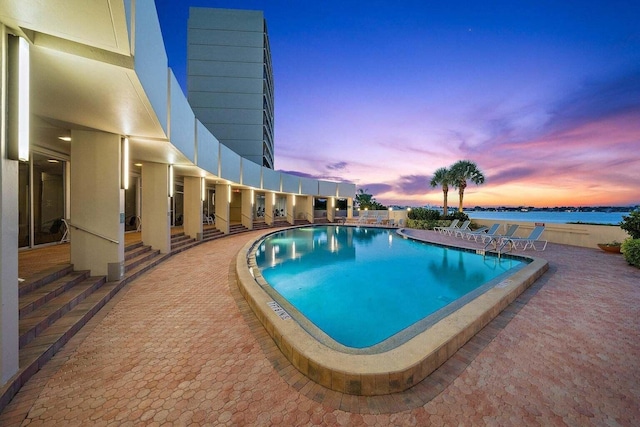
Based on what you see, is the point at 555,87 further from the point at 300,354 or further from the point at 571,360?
the point at 300,354

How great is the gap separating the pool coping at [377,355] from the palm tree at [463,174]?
77.6 feet

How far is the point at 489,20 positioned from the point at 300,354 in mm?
26475

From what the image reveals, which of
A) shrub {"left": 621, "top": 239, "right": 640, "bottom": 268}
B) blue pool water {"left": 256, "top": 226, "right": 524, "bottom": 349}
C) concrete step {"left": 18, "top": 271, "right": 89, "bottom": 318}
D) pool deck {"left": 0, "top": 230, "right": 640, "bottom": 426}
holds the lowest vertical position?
blue pool water {"left": 256, "top": 226, "right": 524, "bottom": 349}

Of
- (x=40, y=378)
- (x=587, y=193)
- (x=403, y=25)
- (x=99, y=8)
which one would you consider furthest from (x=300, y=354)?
Result: (x=587, y=193)

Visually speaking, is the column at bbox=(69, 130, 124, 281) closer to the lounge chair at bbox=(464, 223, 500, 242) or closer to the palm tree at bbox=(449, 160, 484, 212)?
the lounge chair at bbox=(464, 223, 500, 242)

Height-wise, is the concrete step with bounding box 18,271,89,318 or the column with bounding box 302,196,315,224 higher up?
the column with bounding box 302,196,315,224

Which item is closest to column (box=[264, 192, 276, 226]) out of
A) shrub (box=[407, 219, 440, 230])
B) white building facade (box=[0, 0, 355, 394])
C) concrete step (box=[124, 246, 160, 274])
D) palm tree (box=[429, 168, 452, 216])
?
white building facade (box=[0, 0, 355, 394])

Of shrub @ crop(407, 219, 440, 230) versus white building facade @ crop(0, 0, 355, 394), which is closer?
white building facade @ crop(0, 0, 355, 394)

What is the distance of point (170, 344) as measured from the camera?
303cm

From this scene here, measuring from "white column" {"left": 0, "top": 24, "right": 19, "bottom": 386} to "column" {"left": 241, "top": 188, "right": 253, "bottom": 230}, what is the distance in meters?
14.7

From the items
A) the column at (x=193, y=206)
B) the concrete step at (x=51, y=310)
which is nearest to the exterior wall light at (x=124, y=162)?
the concrete step at (x=51, y=310)

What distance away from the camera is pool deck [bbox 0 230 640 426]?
77.7 inches

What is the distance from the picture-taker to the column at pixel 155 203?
26.1ft

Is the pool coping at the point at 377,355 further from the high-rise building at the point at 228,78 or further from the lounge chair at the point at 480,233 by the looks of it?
the high-rise building at the point at 228,78
